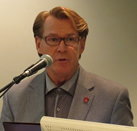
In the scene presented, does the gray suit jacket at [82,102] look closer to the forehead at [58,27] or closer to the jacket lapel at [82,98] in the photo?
the jacket lapel at [82,98]

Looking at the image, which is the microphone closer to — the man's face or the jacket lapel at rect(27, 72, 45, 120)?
the man's face

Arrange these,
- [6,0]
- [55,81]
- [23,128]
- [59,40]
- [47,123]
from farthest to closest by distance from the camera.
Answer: [6,0], [55,81], [59,40], [23,128], [47,123]

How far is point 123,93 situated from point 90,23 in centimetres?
98

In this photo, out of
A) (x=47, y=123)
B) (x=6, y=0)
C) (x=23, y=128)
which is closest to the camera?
(x=47, y=123)

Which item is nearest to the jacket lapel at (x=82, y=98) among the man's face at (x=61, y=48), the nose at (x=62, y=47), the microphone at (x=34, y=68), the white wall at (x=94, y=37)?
the man's face at (x=61, y=48)

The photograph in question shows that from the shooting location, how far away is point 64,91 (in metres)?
1.31

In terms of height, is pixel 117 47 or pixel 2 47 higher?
pixel 2 47

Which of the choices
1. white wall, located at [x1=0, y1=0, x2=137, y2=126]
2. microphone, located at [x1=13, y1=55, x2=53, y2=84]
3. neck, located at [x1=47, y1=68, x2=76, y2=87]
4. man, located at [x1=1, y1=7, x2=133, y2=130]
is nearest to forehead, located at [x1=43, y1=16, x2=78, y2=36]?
man, located at [x1=1, y1=7, x2=133, y2=130]

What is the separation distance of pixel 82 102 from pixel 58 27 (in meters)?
0.45

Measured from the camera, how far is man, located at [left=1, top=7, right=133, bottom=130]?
1222mm

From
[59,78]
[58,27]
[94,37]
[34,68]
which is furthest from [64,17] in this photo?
[94,37]

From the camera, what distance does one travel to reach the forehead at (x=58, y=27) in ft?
4.01

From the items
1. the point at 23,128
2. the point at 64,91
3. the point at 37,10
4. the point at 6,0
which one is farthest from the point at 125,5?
the point at 23,128

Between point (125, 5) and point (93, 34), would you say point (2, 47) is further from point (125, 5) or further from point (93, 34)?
point (125, 5)
